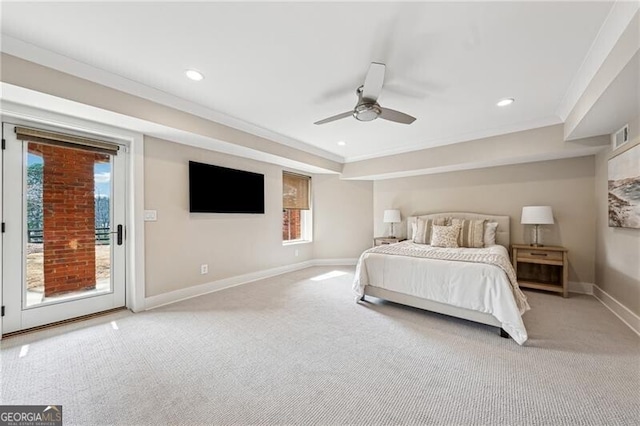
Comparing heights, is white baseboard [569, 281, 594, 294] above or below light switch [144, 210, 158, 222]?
below

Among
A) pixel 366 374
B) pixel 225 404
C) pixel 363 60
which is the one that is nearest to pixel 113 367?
pixel 225 404

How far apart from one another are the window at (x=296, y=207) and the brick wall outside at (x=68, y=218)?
3.06 metres

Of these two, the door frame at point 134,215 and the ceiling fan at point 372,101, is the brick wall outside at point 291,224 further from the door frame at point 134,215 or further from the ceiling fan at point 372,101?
the ceiling fan at point 372,101

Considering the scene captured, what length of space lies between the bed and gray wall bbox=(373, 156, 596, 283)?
1.79m

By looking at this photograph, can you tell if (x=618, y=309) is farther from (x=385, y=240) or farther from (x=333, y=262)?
(x=333, y=262)

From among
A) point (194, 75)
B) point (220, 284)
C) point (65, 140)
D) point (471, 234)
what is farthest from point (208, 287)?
point (471, 234)

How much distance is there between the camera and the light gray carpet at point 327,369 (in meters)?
1.51

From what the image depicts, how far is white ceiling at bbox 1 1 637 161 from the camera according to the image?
5.41 feet

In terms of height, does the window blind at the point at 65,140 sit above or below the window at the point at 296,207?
above

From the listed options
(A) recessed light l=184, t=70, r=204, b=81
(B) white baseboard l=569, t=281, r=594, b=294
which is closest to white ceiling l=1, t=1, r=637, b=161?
(A) recessed light l=184, t=70, r=204, b=81

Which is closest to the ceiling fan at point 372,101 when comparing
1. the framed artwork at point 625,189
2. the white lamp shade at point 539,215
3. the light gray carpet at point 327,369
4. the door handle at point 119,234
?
the light gray carpet at point 327,369

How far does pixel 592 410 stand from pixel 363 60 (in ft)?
9.32

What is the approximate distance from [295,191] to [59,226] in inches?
146

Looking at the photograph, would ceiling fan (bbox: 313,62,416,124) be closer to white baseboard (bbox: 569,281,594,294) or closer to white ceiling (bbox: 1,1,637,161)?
white ceiling (bbox: 1,1,637,161)
